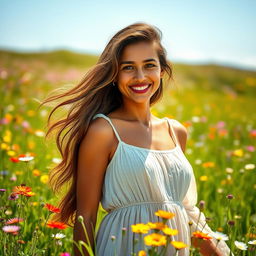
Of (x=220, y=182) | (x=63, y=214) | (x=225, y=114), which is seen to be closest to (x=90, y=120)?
(x=63, y=214)

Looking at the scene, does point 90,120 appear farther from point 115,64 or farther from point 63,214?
point 63,214

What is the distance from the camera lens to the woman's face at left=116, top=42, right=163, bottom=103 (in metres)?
1.95

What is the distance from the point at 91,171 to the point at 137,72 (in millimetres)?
580

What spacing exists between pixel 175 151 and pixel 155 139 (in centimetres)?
13

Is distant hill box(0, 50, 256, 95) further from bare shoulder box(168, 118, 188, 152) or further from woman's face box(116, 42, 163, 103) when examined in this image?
woman's face box(116, 42, 163, 103)

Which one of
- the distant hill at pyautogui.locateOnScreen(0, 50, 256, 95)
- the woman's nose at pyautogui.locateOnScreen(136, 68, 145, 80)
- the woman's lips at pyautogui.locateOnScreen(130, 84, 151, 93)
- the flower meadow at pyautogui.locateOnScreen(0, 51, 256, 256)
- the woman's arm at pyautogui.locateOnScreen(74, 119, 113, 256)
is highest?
the woman's nose at pyautogui.locateOnScreen(136, 68, 145, 80)

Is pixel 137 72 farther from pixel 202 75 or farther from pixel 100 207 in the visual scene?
pixel 202 75

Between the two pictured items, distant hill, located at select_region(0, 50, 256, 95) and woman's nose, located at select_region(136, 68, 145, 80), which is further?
distant hill, located at select_region(0, 50, 256, 95)

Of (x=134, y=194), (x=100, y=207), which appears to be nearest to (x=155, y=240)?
(x=134, y=194)

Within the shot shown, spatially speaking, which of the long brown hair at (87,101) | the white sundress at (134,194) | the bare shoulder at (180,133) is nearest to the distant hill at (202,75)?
the bare shoulder at (180,133)

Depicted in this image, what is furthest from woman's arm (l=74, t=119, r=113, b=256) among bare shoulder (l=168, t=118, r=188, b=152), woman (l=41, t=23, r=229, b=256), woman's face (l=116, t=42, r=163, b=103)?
bare shoulder (l=168, t=118, r=188, b=152)

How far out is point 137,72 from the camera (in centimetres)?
196

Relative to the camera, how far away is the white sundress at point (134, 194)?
1783mm

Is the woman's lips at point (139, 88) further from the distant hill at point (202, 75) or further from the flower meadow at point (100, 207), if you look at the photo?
the distant hill at point (202, 75)
